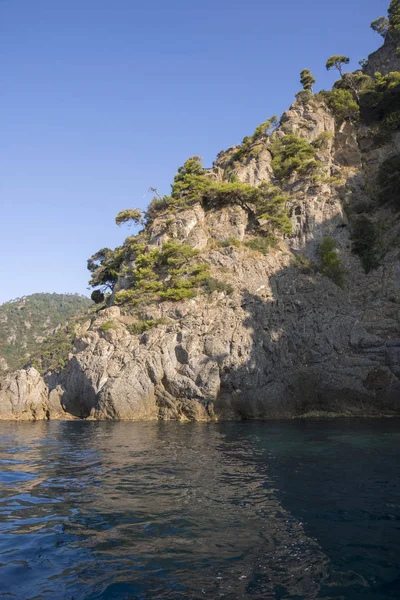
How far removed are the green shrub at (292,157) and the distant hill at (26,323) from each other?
71.0m

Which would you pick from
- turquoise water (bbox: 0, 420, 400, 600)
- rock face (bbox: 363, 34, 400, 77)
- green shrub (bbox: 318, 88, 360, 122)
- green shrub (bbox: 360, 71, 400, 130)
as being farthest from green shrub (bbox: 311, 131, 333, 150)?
turquoise water (bbox: 0, 420, 400, 600)

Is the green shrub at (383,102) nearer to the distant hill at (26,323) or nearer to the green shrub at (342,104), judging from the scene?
the green shrub at (342,104)

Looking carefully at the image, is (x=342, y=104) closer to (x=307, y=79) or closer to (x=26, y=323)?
(x=307, y=79)

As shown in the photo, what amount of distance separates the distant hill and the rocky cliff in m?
64.3

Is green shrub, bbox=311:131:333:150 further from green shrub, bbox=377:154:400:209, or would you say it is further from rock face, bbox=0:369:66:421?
rock face, bbox=0:369:66:421

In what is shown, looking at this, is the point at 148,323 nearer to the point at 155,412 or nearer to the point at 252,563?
the point at 155,412

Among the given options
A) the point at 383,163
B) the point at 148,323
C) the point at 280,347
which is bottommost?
the point at 280,347

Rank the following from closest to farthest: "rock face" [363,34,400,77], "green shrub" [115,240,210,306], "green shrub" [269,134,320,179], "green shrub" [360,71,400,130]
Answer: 1. "green shrub" [115,240,210,306]
2. "green shrub" [269,134,320,179]
3. "green shrub" [360,71,400,130]
4. "rock face" [363,34,400,77]

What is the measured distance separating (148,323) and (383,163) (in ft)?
94.3

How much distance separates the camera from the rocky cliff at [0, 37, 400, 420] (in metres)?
28.0

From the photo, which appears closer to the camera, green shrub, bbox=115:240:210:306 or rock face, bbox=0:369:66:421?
rock face, bbox=0:369:66:421

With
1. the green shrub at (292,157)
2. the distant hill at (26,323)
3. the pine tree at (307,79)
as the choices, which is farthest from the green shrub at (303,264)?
the distant hill at (26,323)

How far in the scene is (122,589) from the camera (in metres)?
5.23

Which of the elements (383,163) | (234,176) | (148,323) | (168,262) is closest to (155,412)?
(148,323)
